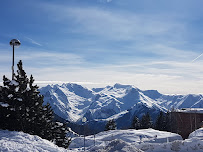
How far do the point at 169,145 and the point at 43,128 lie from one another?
1163cm

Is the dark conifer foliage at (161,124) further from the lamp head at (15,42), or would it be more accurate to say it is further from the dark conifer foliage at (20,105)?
the lamp head at (15,42)

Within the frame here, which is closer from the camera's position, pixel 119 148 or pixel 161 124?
pixel 119 148

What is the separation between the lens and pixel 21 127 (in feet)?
48.0

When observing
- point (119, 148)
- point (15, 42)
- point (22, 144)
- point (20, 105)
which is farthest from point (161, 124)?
point (22, 144)

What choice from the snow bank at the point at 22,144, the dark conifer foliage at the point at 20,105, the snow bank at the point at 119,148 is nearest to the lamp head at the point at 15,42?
the dark conifer foliage at the point at 20,105

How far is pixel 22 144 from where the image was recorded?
10.5m

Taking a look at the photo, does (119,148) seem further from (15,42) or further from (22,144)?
(15,42)

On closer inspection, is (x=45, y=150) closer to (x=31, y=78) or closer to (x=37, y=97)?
(x=37, y=97)

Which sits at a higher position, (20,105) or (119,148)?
(20,105)

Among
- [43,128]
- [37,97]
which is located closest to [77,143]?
[43,128]

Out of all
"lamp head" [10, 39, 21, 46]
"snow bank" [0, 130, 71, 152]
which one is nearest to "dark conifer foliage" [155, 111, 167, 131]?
"lamp head" [10, 39, 21, 46]

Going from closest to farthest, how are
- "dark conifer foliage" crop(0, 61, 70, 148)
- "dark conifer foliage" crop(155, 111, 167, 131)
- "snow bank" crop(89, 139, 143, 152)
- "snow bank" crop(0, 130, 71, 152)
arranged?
"snow bank" crop(0, 130, 71, 152) → "snow bank" crop(89, 139, 143, 152) → "dark conifer foliage" crop(0, 61, 70, 148) → "dark conifer foliage" crop(155, 111, 167, 131)

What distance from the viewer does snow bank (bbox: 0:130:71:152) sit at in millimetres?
9766

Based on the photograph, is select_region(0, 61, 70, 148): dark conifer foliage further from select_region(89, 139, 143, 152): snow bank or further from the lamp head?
select_region(89, 139, 143, 152): snow bank
